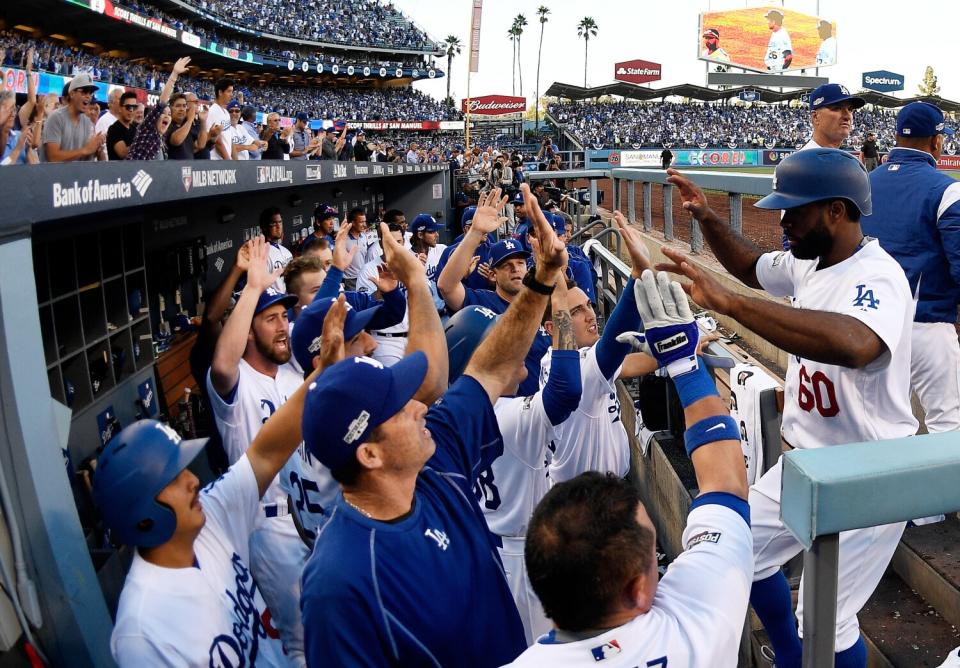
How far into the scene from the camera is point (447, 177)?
54.7 ft

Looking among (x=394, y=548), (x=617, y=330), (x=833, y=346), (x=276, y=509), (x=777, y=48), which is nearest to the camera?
(x=394, y=548)

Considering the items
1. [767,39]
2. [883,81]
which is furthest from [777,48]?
[883,81]

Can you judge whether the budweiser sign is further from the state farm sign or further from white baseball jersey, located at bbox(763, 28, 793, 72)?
white baseball jersey, located at bbox(763, 28, 793, 72)

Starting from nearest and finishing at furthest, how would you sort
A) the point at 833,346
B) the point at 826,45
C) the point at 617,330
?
1. the point at 833,346
2. the point at 617,330
3. the point at 826,45

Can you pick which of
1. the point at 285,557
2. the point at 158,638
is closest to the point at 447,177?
the point at 285,557

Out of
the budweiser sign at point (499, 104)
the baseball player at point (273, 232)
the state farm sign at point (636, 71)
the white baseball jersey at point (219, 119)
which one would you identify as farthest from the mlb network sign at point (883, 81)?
the baseball player at point (273, 232)

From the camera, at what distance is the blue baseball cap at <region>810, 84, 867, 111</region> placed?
13.1 feet

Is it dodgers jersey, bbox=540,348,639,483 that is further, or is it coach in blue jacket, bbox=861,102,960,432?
coach in blue jacket, bbox=861,102,960,432

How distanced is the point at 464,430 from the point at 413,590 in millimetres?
627

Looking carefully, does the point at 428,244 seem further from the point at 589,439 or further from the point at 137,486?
the point at 137,486

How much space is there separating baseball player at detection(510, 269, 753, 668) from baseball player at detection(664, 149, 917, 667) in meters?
0.81

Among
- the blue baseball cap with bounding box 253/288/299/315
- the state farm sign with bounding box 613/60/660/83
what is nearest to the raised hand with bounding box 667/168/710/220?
the blue baseball cap with bounding box 253/288/299/315

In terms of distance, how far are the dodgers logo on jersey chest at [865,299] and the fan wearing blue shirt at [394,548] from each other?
54.3 inches

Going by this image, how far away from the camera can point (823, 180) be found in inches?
94.4
